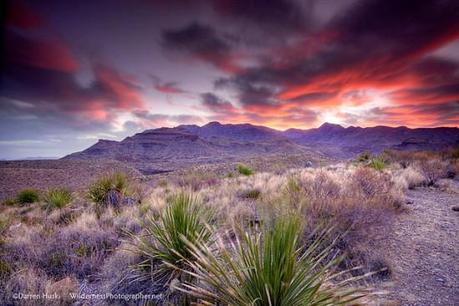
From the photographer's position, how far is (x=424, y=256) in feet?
13.6

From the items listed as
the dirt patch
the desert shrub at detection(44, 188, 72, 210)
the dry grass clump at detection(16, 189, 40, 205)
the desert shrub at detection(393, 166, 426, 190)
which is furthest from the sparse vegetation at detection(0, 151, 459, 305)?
the dirt patch

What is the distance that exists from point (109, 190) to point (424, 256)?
9.11 m

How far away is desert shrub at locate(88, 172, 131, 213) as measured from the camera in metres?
8.48

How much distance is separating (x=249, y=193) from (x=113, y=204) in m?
4.87

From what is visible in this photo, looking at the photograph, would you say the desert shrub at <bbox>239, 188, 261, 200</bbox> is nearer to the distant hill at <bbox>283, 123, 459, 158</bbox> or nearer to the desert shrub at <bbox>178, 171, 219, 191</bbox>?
the desert shrub at <bbox>178, 171, 219, 191</bbox>

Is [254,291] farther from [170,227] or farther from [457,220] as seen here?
[457,220]

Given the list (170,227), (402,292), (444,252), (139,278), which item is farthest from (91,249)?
(444,252)

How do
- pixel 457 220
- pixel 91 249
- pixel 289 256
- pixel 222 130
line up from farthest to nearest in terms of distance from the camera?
pixel 222 130
pixel 457 220
pixel 91 249
pixel 289 256

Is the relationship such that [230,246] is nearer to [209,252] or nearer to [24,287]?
[209,252]

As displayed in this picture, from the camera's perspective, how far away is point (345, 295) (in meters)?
2.05

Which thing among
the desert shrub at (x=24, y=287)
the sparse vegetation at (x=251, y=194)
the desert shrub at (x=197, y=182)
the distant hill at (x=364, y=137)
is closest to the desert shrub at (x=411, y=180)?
the sparse vegetation at (x=251, y=194)

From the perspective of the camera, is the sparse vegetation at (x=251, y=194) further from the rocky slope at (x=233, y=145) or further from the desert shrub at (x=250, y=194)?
the rocky slope at (x=233, y=145)

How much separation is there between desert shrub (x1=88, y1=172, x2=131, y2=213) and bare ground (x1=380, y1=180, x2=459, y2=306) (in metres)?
7.97

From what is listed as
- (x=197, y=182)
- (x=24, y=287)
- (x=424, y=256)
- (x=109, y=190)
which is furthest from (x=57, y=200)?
(x=424, y=256)
